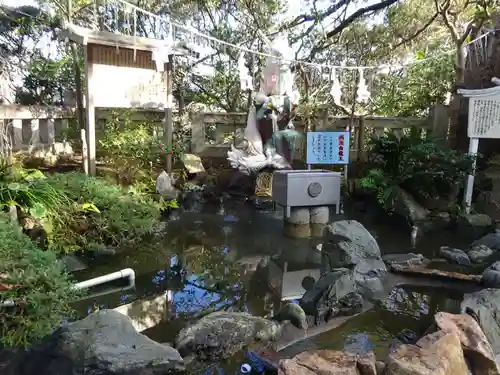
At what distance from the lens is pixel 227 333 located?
390 centimetres

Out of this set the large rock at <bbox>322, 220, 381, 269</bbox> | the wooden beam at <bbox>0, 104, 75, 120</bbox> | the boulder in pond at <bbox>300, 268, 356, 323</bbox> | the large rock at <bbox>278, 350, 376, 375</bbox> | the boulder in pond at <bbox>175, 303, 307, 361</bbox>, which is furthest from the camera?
the wooden beam at <bbox>0, 104, 75, 120</bbox>

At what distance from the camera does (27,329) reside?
3.38 metres

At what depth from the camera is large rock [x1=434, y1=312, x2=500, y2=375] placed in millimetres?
3293

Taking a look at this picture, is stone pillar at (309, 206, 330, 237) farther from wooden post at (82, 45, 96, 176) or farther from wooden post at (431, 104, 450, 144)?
wooden post at (431, 104, 450, 144)

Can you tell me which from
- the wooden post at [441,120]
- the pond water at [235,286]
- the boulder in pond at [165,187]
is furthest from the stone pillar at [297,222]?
the wooden post at [441,120]

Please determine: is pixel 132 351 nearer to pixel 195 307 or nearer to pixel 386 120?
pixel 195 307

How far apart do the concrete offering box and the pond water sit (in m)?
0.77

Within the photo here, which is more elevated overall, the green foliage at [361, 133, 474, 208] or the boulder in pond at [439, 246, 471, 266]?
the green foliage at [361, 133, 474, 208]

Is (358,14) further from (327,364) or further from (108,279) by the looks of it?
(327,364)

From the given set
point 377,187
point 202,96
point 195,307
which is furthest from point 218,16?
point 195,307

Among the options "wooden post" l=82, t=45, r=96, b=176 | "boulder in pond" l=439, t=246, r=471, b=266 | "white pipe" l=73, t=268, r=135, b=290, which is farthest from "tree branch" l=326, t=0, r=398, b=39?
"white pipe" l=73, t=268, r=135, b=290

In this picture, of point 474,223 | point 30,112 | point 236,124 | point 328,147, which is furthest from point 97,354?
point 236,124

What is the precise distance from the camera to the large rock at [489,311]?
392 centimetres

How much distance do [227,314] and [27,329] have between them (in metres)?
1.80
